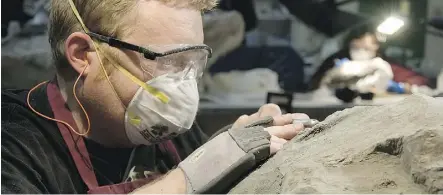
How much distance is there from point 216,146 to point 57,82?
378 millimetres

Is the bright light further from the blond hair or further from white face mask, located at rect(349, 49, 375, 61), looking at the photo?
the blond hair

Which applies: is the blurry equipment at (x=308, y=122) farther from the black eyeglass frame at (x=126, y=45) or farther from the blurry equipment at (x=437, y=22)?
the blurry equipment at (x=437, y=22)

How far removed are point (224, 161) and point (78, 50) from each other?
0.37 meters

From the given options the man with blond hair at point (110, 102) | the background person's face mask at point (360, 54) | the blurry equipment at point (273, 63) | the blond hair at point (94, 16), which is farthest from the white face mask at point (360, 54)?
the blond hair at point (94, 16)

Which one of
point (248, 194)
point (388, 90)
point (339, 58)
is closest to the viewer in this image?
point (248, 194)

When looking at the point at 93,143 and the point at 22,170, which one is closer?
the point at 22,170

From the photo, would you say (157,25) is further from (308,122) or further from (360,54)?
(360,54)

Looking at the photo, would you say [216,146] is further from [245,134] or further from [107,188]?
[107,188]

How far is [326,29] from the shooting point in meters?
1.66

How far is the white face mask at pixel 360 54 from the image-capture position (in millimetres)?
1539

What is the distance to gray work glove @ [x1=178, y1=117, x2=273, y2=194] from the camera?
39.7 inches

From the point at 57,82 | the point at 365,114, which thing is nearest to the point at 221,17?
the point at 57,82

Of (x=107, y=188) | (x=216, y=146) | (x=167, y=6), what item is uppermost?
(x=167, y=6)

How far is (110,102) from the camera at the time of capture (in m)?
1.13
